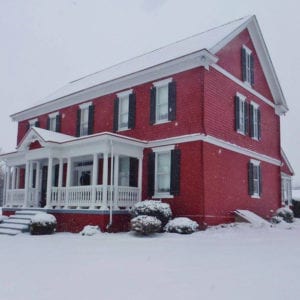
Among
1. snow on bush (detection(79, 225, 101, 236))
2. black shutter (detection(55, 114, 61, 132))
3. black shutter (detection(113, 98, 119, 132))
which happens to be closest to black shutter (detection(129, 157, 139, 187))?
black shutter (detection(113, 98, 119, 132))

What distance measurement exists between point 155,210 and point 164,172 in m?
2.61

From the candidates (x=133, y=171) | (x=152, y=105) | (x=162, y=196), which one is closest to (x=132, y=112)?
(x=152, y=105)

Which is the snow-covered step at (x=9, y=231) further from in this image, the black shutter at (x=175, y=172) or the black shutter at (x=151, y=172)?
the black shutter at (x=175, y=172)

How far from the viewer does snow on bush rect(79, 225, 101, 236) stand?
16062 millimetres

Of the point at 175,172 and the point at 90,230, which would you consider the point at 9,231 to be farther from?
the point at 175,172

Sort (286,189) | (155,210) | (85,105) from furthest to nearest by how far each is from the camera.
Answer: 1. (286,189)
2. (85,105)
3. (155,210)

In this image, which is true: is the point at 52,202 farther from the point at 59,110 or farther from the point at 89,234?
the point at 59,110

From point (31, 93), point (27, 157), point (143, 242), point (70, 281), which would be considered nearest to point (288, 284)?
point (70, 281)

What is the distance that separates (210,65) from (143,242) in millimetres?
8642

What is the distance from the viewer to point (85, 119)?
2275 cm

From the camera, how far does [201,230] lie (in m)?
16.5

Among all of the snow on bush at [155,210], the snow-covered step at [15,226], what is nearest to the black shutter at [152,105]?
the snow on bush at [155,210]

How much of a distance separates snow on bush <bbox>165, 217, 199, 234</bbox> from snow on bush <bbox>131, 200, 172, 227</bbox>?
14.2 inches

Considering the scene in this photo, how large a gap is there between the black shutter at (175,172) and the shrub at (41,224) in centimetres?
520
